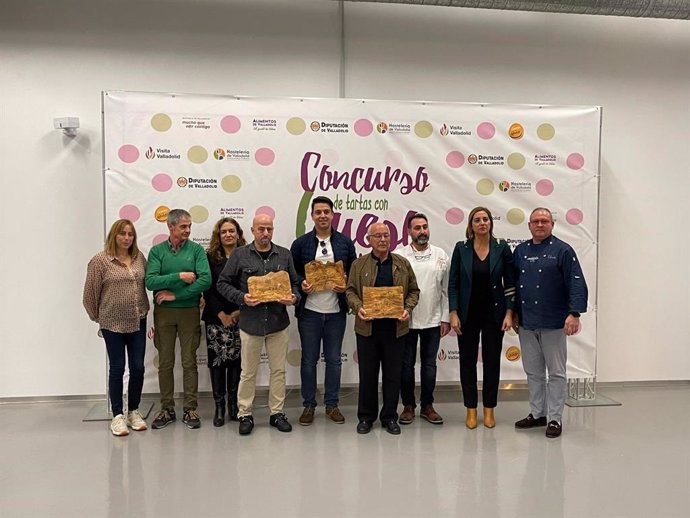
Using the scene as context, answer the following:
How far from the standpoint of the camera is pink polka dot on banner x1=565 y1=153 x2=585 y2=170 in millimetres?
4801

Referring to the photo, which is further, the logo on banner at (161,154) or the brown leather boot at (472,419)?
the logo on banner at (161,154)

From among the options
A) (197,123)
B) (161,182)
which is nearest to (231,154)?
(197,123)

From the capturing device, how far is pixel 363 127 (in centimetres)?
462

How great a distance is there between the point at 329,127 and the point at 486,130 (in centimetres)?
133

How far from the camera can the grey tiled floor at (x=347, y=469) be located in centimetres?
291

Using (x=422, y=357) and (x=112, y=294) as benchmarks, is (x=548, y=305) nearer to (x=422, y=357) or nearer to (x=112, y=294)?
(x=422, y=357)

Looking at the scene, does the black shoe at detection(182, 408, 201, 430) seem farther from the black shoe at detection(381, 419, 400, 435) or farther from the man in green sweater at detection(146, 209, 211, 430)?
the black shoe at detection(381, 419, 400, 435)

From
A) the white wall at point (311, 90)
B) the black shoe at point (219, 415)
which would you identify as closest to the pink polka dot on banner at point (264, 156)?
the white wall at point (311, 90)

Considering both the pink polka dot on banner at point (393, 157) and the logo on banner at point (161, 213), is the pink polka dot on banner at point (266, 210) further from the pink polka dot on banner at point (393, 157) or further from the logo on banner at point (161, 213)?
the pink polka dot on banner at point (393, 157)

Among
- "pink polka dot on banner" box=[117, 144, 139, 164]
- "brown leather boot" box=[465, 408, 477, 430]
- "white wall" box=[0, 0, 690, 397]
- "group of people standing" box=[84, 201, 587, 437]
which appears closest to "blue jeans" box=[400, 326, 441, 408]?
"group of people standing" box=[84, 201, 587, 437]

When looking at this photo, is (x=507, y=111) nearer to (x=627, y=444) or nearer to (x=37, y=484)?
(x=627, y=444)

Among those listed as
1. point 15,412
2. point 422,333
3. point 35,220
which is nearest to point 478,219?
point 422,333

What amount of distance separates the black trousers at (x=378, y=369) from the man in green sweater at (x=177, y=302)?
1.19 meters

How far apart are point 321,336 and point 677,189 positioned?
368 cm
